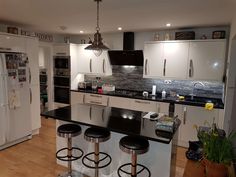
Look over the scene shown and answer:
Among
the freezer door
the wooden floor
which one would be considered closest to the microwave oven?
the wooden floor

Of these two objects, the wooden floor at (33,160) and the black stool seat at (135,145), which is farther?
the wooden floor at (33,160)

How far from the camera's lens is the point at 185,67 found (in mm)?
3924

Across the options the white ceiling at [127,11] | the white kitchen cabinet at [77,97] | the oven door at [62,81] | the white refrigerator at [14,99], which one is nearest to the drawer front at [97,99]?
the white kitchen cabinet at [77,97]

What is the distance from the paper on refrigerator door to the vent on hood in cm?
234

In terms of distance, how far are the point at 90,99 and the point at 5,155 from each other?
7.28ft

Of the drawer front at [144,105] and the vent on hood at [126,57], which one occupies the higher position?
the vent on hood at [126,57]

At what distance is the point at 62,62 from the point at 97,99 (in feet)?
4.96

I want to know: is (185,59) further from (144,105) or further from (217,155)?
(217,155)

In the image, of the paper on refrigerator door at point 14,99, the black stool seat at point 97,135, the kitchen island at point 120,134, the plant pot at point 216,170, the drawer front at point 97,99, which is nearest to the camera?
the plant pot at point 216,170

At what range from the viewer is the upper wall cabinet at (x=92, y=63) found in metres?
4.89

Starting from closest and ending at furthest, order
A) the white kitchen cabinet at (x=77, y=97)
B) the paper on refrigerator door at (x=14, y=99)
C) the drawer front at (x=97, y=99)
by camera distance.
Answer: the paper on refrigerator door at (x=14, y=99) < the drawer front at (x=97, y=99) < the white kitchen cabinet at (x=77, y=97)

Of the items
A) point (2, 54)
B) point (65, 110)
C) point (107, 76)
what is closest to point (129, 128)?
point (65, 110)

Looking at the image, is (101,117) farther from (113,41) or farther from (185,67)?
(113,41)

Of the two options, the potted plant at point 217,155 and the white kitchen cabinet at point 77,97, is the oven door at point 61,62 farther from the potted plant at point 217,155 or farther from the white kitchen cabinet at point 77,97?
the potted plant at point 217,155
